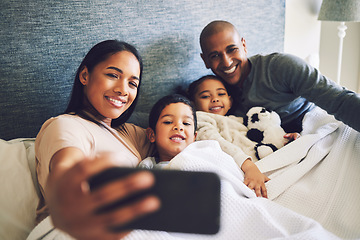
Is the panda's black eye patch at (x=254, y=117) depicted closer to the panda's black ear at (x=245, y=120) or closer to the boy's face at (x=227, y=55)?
the panda's black ear at (x=245, y=120)

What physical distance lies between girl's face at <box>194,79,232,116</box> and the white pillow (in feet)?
2.55

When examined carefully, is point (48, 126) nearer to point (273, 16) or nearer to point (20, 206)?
point (20, 206)

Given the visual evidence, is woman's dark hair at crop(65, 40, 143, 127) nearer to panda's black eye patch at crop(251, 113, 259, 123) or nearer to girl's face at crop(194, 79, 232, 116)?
girl's face at crop(194, 79, 232, 116)

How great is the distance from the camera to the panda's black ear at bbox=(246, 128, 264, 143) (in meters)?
1.33

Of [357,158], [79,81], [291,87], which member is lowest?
[357,158]

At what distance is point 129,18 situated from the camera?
1.39 meters

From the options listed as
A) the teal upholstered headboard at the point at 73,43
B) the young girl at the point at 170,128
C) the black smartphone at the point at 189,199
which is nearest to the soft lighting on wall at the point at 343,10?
the teal upholstered headboard at the point at 73,43

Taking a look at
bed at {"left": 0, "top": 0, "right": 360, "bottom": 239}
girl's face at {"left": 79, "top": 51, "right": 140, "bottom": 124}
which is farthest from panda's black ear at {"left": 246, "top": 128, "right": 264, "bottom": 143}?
girl's face at {"left": 79, "top": 51, "right": 140, "bottom": 124}

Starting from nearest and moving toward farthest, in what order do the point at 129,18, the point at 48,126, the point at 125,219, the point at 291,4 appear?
the point at 125,219 → the point at 48,126 → the point at 129,18 → the point at 291,4

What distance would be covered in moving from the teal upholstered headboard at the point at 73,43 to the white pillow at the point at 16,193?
8.5 inches

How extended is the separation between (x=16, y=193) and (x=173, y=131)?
0.56 metres

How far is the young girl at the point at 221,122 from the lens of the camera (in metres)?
1.11

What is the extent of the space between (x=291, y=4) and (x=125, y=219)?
209cm

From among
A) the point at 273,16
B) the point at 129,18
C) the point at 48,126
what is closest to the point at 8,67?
the point at 48,126
